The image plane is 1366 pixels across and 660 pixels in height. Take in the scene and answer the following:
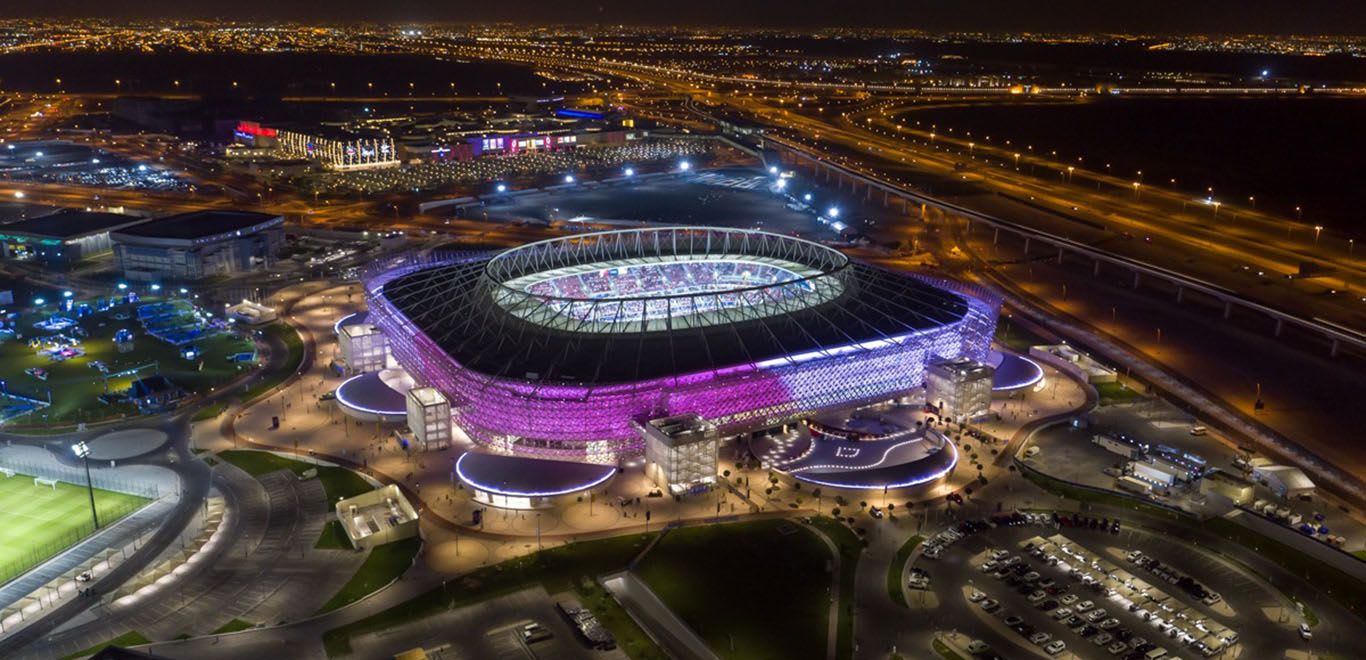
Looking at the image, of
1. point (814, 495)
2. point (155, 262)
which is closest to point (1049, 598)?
point (814, 495)

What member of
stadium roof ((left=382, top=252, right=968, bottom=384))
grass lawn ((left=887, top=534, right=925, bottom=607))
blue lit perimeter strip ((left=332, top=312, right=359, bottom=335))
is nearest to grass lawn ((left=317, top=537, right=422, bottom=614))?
stadium roof ((left=382, top=252, right=968, bottom=384))

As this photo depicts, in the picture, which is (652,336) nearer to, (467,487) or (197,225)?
(467,487)

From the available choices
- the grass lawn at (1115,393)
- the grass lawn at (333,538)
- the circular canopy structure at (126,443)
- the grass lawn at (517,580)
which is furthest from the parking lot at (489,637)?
the grass lawn at (1115,393)

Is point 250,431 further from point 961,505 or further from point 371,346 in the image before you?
point 961,505

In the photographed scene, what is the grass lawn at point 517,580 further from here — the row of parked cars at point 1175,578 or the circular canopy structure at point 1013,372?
the circular canopy structure at point 1013,372

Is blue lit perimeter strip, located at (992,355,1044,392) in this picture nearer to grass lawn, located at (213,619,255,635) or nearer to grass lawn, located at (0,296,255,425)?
grass lawn, located at (213,619,255,635)

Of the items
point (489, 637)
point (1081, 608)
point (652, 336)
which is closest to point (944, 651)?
point (1081, 608)
